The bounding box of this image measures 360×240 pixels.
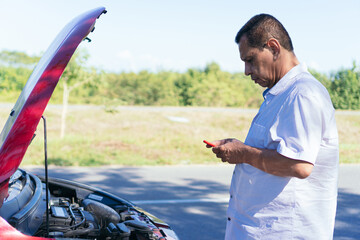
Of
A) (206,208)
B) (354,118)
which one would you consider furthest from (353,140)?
(206,208)

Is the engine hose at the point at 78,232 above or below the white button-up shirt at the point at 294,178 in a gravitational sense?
below

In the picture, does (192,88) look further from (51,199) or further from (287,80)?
(287,80)

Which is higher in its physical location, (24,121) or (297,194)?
(24,121)


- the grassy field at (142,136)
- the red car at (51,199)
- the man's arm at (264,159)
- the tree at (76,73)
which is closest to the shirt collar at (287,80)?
the man's arm at (264,159)

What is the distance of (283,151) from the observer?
1.70 m

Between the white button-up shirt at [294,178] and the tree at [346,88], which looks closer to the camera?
the white button-up shirt at [294,178]

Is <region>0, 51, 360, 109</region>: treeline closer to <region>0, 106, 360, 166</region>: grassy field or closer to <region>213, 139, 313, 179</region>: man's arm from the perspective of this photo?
<region>0, 106, 360, 166</region>: grassy field

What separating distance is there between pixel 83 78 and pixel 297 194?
10.5 m

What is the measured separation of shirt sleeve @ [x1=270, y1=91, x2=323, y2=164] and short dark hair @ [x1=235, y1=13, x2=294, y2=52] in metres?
0.28

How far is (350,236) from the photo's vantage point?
15.5 ft

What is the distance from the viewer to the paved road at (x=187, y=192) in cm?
497

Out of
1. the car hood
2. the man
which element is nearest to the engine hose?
the car hood

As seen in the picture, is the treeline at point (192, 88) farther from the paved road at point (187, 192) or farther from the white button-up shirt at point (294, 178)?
the white button-up shirt at point (294, 178)

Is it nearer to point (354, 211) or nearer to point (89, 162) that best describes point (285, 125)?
point (354, 211)
